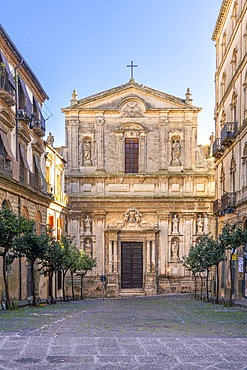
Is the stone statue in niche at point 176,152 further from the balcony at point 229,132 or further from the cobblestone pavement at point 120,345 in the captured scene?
the cobblestone pavement at point 120,345

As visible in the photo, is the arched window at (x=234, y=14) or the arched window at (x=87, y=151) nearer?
the arched window at (x=234, y=14)

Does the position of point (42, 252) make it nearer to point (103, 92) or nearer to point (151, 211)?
point (151, 211)

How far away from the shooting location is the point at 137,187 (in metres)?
42.4

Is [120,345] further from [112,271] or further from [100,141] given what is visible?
[100,141]

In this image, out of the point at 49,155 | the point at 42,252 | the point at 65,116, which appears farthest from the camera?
the point at 65,116

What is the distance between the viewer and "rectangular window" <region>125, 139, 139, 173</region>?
42.7 meters

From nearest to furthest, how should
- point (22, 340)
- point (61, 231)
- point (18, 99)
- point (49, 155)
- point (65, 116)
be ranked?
point (22, 340) → point (18, 99) → point (49, 155) → point (61, 231) → point (65, 116)

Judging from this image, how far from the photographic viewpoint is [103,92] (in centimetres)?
4331

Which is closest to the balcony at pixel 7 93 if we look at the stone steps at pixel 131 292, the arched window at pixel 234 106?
the arched window at pixel 234 106

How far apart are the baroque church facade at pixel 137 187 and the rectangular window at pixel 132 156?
0.08 m

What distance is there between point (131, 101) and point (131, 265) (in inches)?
512

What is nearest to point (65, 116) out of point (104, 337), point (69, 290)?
point (69, 290)

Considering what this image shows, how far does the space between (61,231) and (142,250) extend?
6722mm

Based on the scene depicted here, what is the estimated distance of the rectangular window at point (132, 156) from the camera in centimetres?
4269
